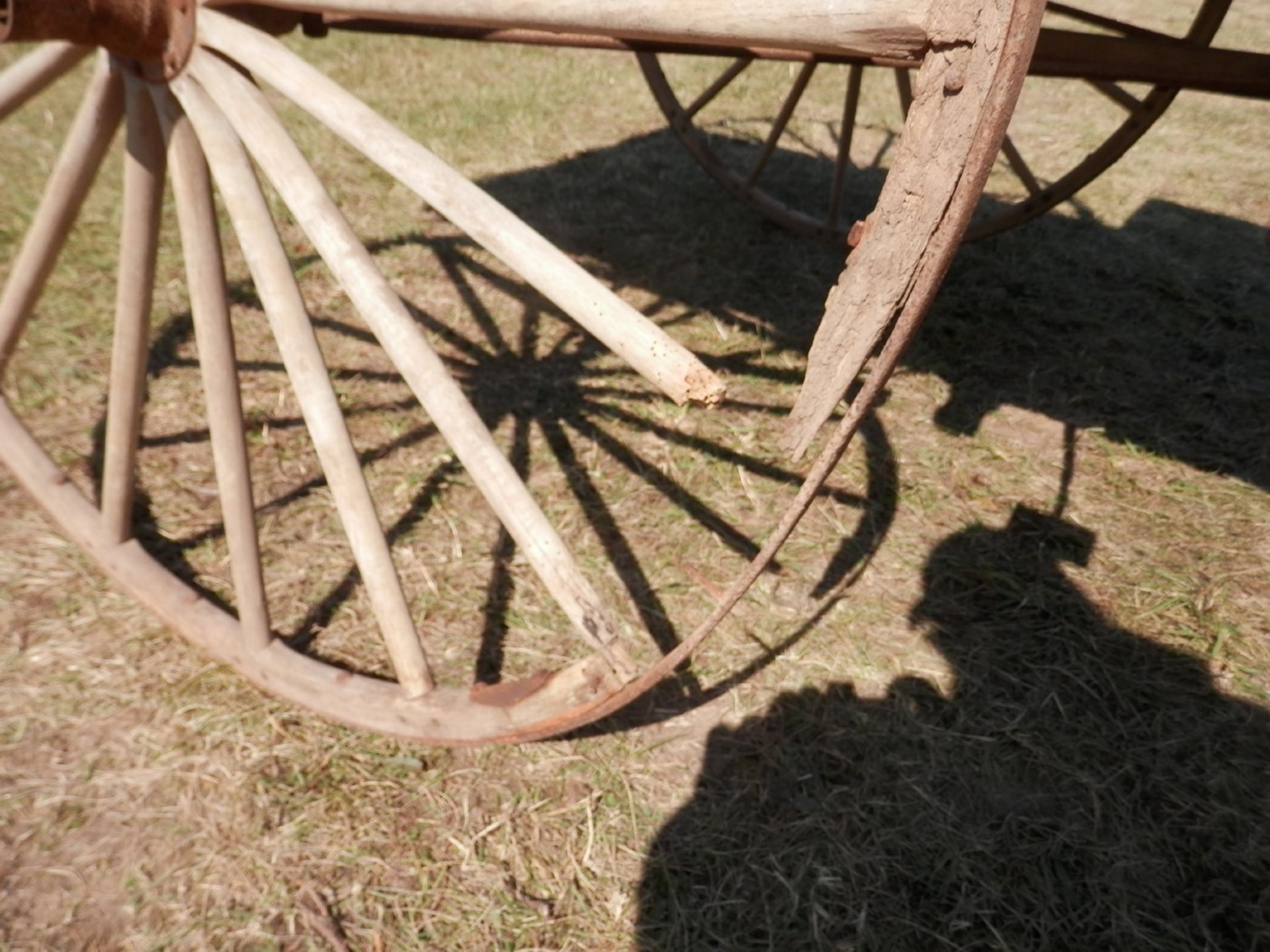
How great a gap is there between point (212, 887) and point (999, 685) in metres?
1.45

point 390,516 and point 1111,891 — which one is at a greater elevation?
point 390,516

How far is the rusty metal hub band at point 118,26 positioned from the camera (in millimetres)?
1179

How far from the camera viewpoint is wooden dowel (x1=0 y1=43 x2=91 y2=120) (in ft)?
5.22

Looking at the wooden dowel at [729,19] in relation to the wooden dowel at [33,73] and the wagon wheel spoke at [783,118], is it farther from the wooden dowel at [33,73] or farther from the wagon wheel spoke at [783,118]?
the wagon wheel spoke at [783,118]

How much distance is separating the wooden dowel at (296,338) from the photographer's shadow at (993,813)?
2.21 ft

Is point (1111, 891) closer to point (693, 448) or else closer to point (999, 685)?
point (999, 685)

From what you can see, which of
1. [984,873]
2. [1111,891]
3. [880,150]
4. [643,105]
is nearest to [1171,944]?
[1111,891]

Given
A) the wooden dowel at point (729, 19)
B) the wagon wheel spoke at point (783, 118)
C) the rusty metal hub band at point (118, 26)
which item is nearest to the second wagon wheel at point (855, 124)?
the wagon wheel spoke at point (783, 118)

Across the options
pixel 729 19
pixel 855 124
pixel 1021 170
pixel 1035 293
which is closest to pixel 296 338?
pixel 729 19

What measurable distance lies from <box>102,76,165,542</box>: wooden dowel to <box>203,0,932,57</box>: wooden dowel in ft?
2.11

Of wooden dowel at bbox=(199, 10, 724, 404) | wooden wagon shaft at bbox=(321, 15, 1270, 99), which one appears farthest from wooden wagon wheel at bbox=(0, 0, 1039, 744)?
wooden wagon shaft at bbox=(321, 15, 1270, 99)

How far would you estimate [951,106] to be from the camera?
29.2 inches

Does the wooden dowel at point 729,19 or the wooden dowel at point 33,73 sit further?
the wooden dowel at point 33,73

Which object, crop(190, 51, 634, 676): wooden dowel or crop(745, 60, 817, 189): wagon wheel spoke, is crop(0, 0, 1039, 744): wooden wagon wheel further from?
crop(745, 60, 817, 189): wagon wheel spoke
